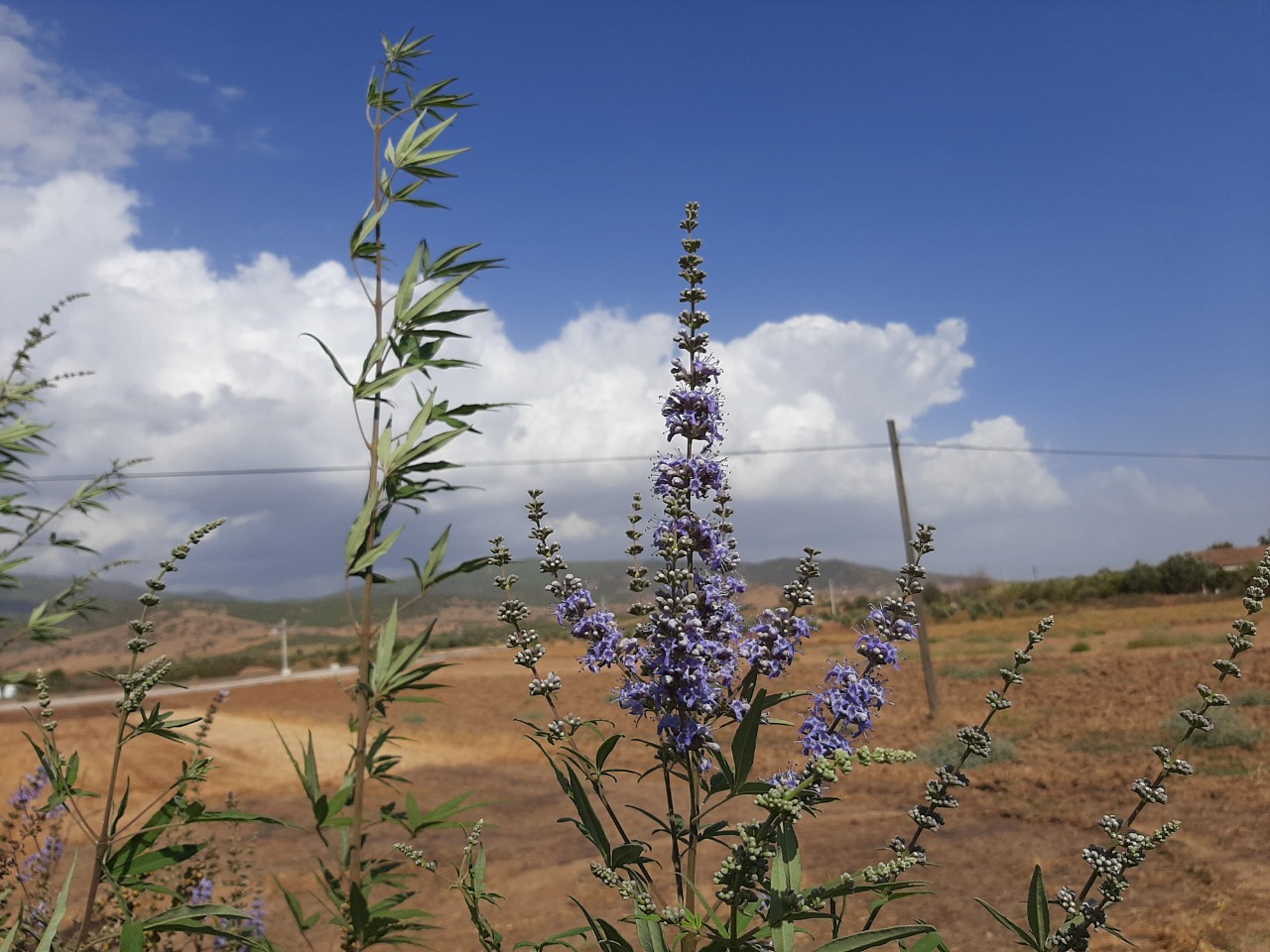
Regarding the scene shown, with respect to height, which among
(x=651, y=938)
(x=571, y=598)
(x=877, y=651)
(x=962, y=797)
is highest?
(x=571, y=598)

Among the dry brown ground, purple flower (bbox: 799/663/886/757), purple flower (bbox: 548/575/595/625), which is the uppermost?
purple flower (bbox: 548/575/595/625)

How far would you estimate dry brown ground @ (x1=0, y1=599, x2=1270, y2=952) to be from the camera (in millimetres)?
7656

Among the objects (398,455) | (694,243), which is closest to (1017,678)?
(694,243)

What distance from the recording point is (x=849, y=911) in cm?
780

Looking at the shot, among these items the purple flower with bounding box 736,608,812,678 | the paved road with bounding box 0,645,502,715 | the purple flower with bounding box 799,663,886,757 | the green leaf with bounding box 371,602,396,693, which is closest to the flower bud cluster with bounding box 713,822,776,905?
the purple flower with bounding box 799,663,886,757

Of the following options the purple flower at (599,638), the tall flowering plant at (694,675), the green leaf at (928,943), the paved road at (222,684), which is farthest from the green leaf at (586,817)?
the paved road at (222,684)

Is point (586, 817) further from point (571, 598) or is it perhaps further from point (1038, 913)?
point (1038, 913)

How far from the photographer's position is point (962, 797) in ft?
39.7

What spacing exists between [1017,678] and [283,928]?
9.04 meters

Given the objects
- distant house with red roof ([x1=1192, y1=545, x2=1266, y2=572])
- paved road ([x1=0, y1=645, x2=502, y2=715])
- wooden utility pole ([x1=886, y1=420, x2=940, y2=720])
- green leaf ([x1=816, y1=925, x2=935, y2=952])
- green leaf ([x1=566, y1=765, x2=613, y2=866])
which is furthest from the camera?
distant house with red roof ([x1=1192, y1=545, x2=1266, y2=572])

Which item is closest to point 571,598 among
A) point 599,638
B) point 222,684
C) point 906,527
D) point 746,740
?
point 599,638

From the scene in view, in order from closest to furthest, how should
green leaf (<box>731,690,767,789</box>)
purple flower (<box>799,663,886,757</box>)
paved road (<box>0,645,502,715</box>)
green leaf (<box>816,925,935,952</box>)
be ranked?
1. green leaf (<box>816,925,935,952</box>)
2. green leaf (<box>731,690,767,789</box>)
3. purple flower (<box>799,663,886,757</box>)
4. paved road (<box>0,645,502,715</box>)

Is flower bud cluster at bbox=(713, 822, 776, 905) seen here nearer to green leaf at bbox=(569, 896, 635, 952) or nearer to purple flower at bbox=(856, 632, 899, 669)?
green leaf at bbox=(569, 896, 635, 952)

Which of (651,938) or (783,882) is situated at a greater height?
(783,882)
